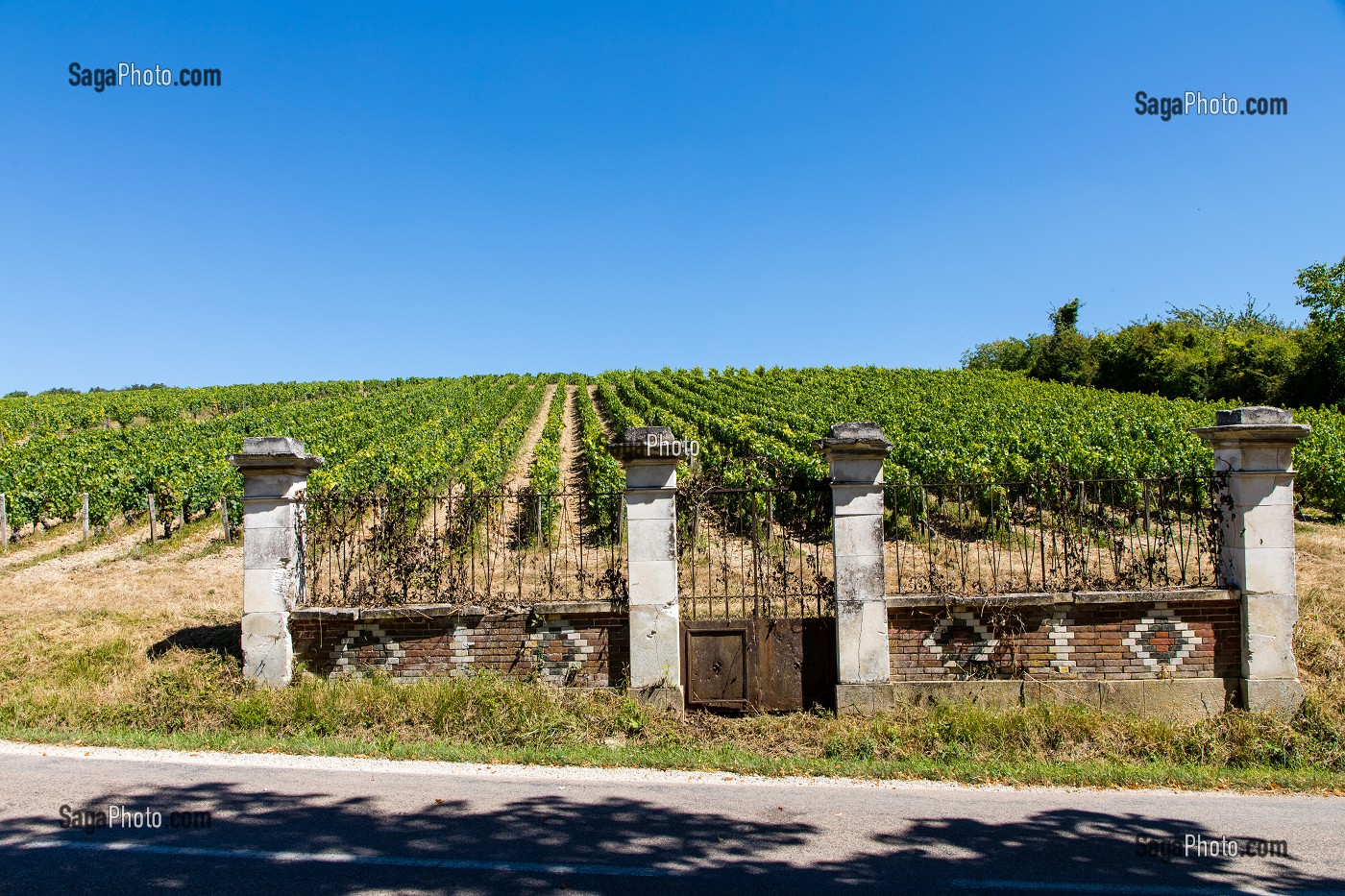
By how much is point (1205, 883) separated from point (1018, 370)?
62609 millimetres

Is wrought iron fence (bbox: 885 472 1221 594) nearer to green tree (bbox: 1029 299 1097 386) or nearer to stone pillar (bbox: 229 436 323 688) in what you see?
stone pillar (bbox: 229 436 323 688)

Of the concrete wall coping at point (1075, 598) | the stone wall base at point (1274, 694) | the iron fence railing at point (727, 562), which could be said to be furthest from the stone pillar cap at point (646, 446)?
the stone wall base at point (1274, 694)

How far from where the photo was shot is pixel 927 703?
7.95 m

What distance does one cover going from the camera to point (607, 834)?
5398mm

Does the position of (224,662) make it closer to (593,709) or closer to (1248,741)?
(593,709)

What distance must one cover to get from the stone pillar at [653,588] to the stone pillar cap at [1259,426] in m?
5.20

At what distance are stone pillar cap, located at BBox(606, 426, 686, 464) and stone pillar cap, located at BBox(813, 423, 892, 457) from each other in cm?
146

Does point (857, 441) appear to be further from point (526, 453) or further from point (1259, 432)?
point (526, 453)

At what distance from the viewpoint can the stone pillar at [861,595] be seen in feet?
26.0

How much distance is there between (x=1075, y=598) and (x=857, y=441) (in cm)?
262

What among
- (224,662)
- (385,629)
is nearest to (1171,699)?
→ (385,629)

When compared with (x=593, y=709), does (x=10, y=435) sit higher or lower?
higher

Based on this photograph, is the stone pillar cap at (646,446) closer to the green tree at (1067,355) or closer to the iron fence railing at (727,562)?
the iron fence railing at (727,562)

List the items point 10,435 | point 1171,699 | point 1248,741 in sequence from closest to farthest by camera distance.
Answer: point 1248,741 < point 1171,699 < point 10,435
